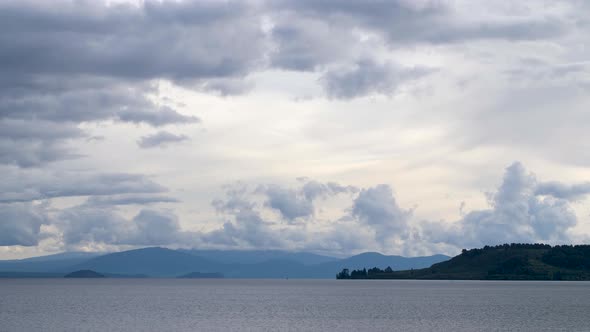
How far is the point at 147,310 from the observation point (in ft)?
635

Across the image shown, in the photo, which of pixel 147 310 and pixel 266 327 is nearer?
pixel 266 327

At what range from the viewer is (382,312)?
187750mm

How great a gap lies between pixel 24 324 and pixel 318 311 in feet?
250

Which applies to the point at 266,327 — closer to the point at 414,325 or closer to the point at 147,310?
the point at 414,325

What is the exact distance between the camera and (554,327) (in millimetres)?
141875

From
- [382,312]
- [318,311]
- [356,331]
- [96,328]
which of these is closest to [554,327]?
[356,331]

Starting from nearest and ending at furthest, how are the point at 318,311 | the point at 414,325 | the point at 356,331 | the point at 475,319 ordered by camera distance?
the point at 356,331
the point at 414,325
the point at 475,319
the point at 318,311

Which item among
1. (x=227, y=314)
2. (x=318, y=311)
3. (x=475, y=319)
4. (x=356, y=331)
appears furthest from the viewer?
(x=318, y=311)

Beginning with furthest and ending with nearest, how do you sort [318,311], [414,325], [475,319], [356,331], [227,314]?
1. [318,311]
2. [227,314]
3. [475,319]
4. [414,325]
5. [356,331]

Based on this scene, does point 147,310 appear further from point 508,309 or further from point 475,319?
point 508,309

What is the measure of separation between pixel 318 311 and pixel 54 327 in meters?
74.7

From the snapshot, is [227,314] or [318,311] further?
[318,311]

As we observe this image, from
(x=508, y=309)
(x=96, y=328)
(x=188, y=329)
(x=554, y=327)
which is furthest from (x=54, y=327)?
(x=508, y=309)

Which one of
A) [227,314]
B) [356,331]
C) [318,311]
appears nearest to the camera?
[356,331]
